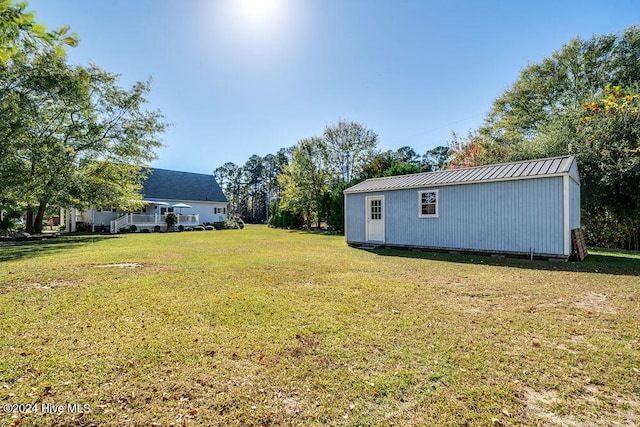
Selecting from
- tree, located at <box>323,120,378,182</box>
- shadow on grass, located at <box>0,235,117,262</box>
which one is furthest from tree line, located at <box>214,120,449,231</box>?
shadow on grass, located at <box>0,235,117,262</box>

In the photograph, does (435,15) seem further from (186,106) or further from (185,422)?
(185,422)

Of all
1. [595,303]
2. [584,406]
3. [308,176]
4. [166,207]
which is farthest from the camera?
[308,176]

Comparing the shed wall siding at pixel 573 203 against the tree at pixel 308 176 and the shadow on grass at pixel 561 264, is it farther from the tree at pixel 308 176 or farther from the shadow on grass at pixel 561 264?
the tree at pixel 308 176

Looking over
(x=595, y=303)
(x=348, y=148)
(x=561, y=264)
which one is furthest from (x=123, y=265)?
(x=348, y=148)

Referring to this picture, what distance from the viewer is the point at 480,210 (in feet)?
31.2

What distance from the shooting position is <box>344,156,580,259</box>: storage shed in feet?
26.9

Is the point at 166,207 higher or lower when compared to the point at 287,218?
higher

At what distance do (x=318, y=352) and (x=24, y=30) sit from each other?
3275 millimetres


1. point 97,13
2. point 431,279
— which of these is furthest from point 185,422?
point 97,13

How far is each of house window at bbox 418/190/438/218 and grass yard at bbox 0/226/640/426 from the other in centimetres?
510

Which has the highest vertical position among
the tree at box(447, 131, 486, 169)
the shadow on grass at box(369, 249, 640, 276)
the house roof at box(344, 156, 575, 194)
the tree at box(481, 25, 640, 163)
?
the tree at box(481, 25, 640, 163)

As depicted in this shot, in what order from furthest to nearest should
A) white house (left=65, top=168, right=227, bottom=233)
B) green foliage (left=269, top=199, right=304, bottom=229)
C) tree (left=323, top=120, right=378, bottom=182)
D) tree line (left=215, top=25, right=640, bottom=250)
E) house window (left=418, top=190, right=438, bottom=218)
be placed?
green foliage (left=269, top=199, right=304, bottom=229) < tree (left=323, top=120, right=378, bottom=182) < white house (left=65, top=168, right=227, bottom=233) < tree line (left=215, top=25, right=640, bottom=250) < house window (left=418, top=190, right=438, bottom=218)

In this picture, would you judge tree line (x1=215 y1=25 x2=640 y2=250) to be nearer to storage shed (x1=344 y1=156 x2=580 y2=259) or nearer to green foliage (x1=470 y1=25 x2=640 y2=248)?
green foliage (x1=470 y1=25 x2=640 y2=248)

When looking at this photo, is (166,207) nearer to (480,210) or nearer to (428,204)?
(428,204)
